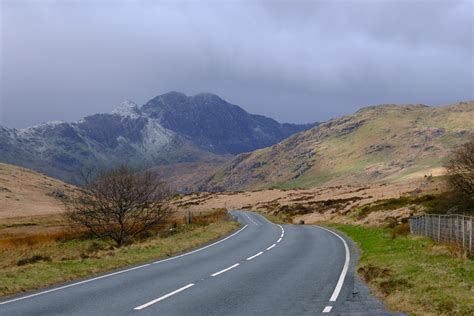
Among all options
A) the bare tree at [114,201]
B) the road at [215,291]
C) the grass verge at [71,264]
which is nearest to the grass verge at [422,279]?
the road at [215,291]

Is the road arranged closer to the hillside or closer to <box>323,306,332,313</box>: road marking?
<box>323,306,332,313</box>: road marking

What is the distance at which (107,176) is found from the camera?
132 feet

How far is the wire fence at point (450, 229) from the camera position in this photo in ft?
67.5

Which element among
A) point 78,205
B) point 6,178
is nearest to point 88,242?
point 78,205

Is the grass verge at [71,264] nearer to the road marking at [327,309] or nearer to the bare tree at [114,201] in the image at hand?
the bare tree at [114,201]

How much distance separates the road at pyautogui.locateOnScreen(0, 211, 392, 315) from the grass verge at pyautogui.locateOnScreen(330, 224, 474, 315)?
0.57 m

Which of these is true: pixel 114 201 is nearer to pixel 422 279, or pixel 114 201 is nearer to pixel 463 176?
pixel 422 279

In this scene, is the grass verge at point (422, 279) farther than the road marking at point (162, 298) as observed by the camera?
No

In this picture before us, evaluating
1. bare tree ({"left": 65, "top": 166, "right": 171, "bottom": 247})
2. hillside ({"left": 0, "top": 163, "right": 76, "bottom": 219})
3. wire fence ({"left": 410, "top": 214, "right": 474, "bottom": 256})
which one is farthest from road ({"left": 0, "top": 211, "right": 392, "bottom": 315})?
hillside ({"left": 0, "top": 163, "right": 76, "bottom": 219})

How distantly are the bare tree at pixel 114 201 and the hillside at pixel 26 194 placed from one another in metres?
37.1

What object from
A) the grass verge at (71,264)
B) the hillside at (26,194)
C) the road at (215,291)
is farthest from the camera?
the hillside at (26,194)

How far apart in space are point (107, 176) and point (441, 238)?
23.8 metres

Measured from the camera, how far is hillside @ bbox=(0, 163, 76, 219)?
326 ft

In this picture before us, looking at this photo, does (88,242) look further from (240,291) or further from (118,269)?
(240,291)
